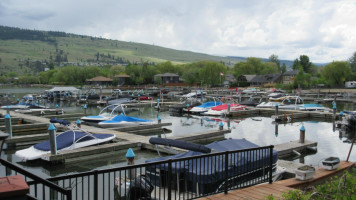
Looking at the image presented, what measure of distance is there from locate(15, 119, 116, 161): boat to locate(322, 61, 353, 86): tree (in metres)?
96.7

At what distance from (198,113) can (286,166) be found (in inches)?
1128

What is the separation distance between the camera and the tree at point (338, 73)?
100 metres

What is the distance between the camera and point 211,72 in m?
117

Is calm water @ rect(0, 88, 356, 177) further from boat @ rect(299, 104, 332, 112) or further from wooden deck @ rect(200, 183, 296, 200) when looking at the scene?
wooden deck @ rect(200, 183, 296, 200)

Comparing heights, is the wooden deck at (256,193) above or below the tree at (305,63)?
below

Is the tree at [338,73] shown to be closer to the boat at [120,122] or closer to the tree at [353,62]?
the tree at [353,62]

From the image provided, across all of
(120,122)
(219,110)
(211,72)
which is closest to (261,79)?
(211,72)

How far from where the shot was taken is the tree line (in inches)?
3964

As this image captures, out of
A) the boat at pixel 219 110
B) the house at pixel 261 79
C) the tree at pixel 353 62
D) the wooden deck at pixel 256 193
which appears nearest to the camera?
the wooden deck at pixel 256 193

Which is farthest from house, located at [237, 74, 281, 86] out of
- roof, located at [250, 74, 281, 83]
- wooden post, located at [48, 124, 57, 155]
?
wooden post, located at [48, 124, 57, 155]

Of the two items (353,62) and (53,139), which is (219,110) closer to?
(53,139)

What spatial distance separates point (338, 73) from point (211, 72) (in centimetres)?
4098

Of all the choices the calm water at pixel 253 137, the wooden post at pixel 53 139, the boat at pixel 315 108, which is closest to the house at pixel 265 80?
the boat at pixel 315 108

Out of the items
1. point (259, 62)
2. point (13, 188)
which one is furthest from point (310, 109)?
point (259, 62)
